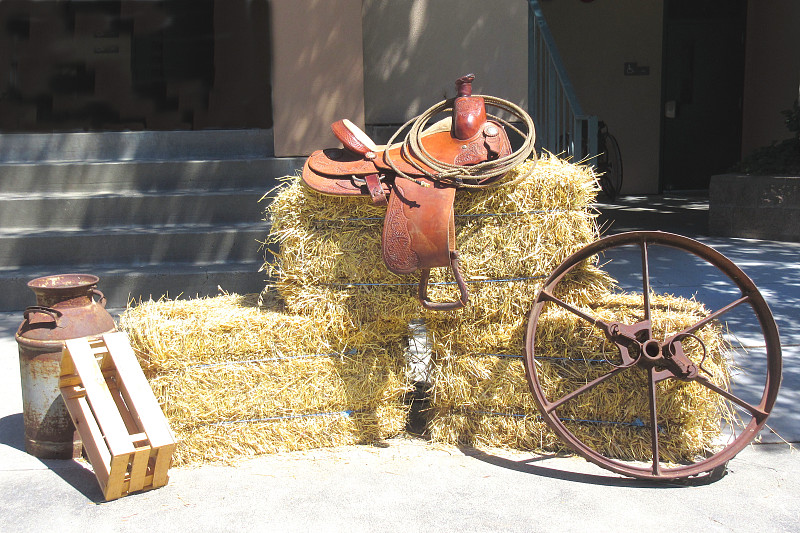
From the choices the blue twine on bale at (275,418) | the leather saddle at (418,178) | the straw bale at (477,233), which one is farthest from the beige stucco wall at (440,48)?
the blue twine on bale at (275,418)

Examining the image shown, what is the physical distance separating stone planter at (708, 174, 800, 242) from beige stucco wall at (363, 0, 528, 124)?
2590 mm

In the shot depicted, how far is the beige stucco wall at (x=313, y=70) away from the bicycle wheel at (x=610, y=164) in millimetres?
5563

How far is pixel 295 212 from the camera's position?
11.6 feet

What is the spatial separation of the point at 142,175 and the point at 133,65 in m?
1.81

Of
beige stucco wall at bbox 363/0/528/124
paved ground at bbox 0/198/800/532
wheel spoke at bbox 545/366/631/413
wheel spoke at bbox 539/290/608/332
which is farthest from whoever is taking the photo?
beige stucco wall at bbox 363/0/528/124

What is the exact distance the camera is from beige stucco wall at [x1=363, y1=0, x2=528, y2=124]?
6.99 m

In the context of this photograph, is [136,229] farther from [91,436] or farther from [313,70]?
[91,436]

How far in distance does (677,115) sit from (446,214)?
31.5ft

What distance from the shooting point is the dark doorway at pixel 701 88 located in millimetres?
11594

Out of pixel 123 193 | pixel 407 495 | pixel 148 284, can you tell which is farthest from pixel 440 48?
pixel 407 495

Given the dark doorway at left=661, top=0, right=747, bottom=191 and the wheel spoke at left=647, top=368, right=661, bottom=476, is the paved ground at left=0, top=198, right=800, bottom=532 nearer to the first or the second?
the wheel spoke at left=647, top=368, right=661, bottom=476

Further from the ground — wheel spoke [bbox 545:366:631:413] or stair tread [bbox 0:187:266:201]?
stair tread [bbox 0:187:266:201]

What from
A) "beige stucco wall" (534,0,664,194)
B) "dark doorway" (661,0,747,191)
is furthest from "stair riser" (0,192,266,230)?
"dark doorway" (661,0,747,191)

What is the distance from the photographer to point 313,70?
6.64 m
